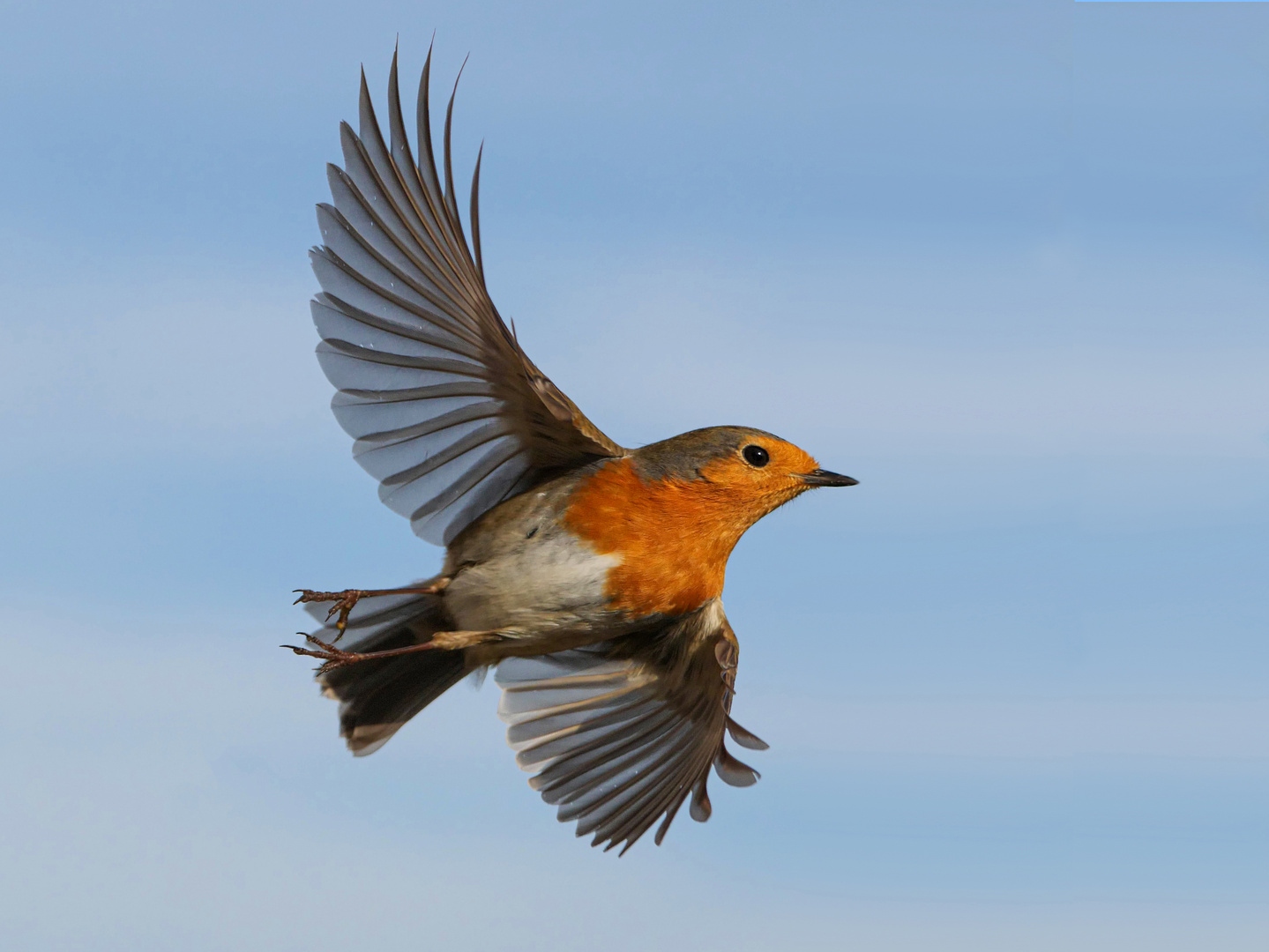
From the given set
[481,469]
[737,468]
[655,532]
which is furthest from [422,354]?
[737,468]

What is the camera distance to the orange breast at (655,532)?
192 inches

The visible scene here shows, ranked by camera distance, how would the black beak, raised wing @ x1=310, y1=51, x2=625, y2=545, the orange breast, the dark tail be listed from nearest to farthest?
raised wing @ x1=310, y1=51, x2=625, y2=545
the orange breast
the black beak
the dark tail

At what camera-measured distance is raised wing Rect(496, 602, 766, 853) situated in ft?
19.1

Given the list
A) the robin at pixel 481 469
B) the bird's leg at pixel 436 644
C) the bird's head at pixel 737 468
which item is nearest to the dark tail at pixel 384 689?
the robin at pixel 481 469

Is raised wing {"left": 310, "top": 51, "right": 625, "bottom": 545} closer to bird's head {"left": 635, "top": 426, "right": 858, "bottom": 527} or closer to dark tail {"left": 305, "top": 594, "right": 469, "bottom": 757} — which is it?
bird's head {"left": 635, "top": 426, "right": 858, "bottom": 527}

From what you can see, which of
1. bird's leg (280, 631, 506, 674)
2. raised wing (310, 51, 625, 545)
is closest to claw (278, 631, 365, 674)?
bird's leg (280, 631, 506, 674)

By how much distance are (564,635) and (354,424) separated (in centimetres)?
129

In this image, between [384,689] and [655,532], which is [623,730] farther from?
[655,532]

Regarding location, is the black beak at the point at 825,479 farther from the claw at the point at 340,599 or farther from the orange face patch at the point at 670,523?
the claw at the point at 340,599

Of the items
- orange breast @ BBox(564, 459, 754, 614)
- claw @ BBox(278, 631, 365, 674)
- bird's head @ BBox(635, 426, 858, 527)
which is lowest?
claw @ BBox(278, 631, 365, 674)

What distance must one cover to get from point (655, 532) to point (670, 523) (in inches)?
3.2

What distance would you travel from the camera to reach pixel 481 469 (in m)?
5.23

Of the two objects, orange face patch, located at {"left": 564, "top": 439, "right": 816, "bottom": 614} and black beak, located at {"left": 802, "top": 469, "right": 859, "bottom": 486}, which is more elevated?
black beak, located at {"left": 802, "top": 469, "right": 859, "bottom": 486}

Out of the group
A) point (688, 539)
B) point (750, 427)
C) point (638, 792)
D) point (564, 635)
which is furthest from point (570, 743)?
point (750, 427)
